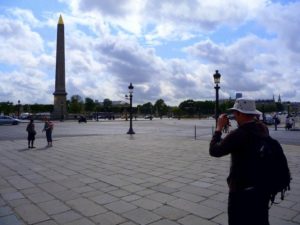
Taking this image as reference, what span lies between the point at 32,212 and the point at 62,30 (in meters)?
53.7

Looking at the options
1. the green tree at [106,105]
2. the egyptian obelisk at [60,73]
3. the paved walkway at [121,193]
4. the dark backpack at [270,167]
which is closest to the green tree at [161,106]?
the green tree at [106,105]

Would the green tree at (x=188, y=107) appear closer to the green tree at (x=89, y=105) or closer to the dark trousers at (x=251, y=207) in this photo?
the green tree at (x=89, y=105)

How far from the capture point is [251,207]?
283cm

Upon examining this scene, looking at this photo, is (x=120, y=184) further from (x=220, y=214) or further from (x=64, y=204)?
(x=220, y=214)

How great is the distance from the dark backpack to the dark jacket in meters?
0.05

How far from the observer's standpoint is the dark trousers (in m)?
2.82

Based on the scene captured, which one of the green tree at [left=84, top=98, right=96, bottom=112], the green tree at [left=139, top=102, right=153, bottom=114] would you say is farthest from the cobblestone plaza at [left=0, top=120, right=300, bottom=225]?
the green tree at [left=139, top=102, right=153, bottom=114]

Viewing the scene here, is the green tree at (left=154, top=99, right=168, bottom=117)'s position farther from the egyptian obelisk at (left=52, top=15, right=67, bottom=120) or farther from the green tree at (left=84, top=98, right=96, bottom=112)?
the egyptian obelisk at (left=52, top=15, right=67, bottom=120)

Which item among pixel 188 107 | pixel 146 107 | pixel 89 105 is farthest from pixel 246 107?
pixel 146 107

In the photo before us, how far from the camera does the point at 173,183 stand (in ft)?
24.6

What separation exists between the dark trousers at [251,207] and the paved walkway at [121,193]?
2.06 m

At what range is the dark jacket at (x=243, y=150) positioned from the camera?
2828 mm

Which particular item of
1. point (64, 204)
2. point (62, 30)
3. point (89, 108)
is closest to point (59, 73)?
point (62, 30)

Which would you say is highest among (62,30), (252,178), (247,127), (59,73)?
(62,30)
